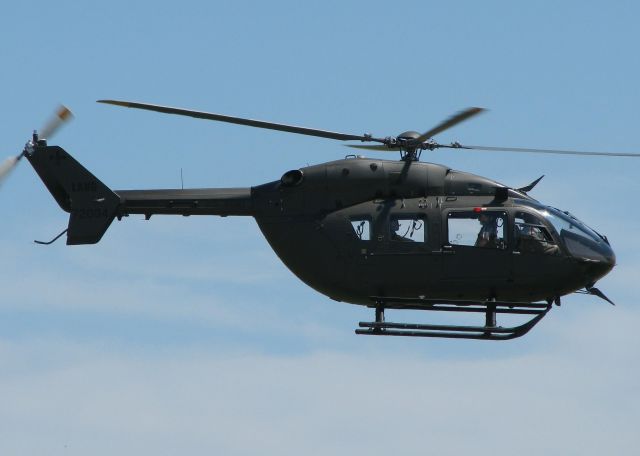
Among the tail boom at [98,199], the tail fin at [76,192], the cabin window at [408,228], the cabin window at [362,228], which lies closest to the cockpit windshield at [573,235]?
the cabin window at [408,228]

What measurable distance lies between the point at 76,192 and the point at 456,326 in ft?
28.7

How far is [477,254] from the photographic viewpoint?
23.2 m

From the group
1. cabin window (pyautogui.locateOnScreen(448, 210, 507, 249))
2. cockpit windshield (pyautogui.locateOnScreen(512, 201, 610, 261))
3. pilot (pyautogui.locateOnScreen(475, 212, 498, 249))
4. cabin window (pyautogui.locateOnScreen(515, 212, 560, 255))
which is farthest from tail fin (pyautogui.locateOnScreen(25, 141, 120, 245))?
cockpit windshield (pyautogui.locateOnScreen(512, 201, 610, 261))

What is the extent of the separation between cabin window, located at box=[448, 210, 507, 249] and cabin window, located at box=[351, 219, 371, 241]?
5.34 feet

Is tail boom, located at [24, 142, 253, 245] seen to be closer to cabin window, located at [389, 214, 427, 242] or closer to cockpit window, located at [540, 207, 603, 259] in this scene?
cabin window, located at [389, 214, 427, 242]

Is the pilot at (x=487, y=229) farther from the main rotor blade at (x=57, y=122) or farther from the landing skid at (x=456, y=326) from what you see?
the main rotor blade at (x=57, y=122)

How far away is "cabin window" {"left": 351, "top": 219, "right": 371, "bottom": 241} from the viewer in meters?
23.7

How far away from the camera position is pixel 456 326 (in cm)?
2297

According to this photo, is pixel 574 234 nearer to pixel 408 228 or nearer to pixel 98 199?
pixel 408 228

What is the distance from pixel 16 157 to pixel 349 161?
24.4 ft

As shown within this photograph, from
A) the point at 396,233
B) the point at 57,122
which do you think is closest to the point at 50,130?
the point at 57,122

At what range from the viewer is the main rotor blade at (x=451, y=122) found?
21.7 metres

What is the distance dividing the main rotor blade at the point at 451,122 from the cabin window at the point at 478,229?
1642mm

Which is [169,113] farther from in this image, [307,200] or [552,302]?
[552,302]
